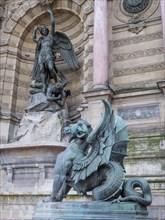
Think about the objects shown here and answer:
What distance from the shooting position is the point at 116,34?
10.5 m

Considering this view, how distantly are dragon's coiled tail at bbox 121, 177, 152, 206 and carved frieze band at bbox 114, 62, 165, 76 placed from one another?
5879 millimetres

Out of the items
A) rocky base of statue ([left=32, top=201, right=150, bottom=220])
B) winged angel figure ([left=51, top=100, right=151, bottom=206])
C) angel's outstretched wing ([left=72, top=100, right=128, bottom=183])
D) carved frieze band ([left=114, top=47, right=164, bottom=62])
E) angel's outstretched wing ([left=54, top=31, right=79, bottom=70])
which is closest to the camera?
rocky base of statue ([left=32, top=201, right=150, bottom=220])

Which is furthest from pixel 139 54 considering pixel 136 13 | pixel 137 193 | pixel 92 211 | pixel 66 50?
pixel 92 211

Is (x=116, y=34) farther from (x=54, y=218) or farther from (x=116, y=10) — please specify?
(x=54, y=218)

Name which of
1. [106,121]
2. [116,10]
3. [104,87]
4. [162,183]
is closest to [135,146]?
[162,183]

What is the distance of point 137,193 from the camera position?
4.08 m

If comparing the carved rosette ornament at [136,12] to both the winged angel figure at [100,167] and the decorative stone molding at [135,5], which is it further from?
the winged angel figure at [100,167]

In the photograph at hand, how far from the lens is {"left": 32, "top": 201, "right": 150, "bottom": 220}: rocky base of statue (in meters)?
3.67

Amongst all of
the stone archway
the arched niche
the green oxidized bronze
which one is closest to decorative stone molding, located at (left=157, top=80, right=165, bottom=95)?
the green oxidized bronze

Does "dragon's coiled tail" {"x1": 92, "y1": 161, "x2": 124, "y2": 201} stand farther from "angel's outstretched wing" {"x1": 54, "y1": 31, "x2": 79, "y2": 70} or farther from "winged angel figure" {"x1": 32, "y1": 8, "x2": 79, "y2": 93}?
"angel's outstretched wing" {"x1": 54, "y1": 31, "x2": 79, "y2": 70}

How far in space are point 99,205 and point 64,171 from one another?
0.73m

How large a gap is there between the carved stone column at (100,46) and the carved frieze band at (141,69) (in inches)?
21.4

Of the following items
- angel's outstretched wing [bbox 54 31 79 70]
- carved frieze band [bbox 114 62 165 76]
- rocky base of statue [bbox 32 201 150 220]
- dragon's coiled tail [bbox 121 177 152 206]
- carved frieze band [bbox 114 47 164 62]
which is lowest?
rocky base of statue [bbox 32 201 150 220]

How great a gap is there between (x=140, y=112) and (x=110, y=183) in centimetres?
498
